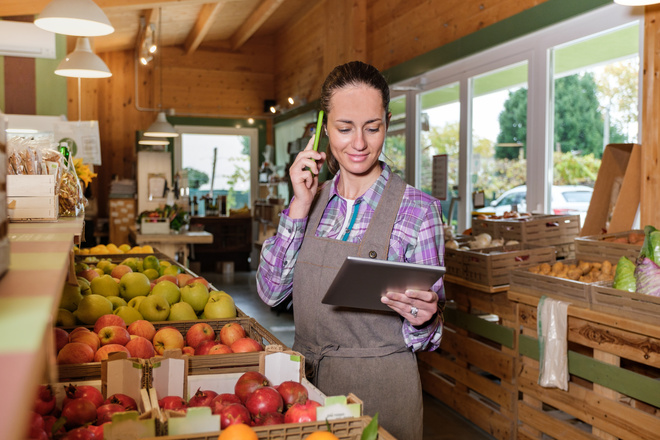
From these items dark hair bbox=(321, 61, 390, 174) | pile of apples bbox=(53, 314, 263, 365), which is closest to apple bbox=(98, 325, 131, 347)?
pile of apples bbox=(53, 314, 263, 365)

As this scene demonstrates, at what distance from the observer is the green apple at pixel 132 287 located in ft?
8.15

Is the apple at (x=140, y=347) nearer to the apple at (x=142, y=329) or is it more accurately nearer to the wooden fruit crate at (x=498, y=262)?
the apple at (x=142, y=329)

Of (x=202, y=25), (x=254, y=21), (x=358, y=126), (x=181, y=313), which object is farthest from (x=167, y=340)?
(x=254, y=21)

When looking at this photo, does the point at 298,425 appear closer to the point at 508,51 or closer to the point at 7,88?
the point at 508,51

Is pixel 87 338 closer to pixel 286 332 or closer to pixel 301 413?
pixel 301 413

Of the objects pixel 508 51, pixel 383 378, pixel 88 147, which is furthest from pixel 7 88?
pixel 383 378

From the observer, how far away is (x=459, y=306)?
4.15 m

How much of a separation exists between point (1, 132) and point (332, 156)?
1214 mm

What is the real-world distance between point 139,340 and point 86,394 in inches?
17.8

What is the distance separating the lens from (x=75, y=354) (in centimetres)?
167

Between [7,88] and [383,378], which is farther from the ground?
[7,88]

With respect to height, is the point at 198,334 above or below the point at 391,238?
below

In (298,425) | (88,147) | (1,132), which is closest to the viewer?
(1,132)

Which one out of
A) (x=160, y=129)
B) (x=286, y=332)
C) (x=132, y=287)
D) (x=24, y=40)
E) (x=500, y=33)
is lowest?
(x=286, y=332)
